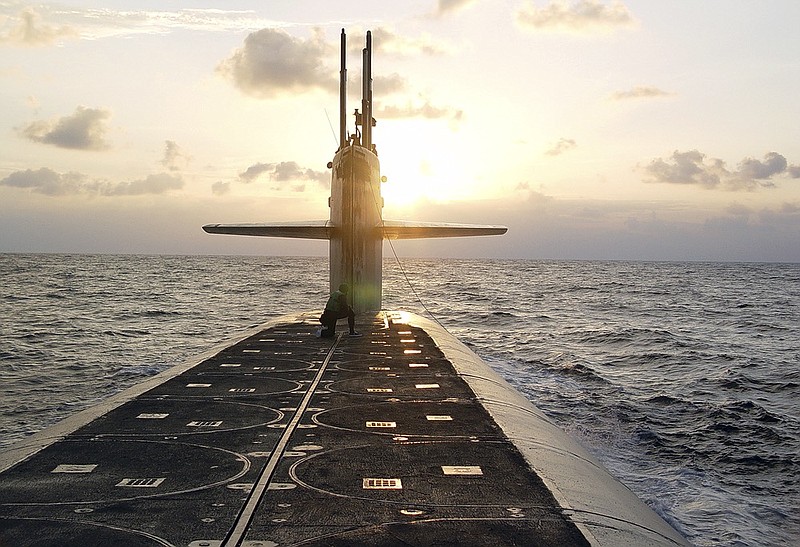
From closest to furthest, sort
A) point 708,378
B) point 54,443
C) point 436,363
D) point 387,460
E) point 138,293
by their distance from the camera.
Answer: point 387,460
point 54,443
point 436,363
point 708,378
point 138,293

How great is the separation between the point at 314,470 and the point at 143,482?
6.58ft

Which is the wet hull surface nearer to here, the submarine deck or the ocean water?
the submarine deck

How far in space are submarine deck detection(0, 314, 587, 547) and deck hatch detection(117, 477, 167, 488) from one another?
0.03 m

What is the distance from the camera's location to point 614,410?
68.1ft

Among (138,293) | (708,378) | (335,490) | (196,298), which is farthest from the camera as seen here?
(138,293)

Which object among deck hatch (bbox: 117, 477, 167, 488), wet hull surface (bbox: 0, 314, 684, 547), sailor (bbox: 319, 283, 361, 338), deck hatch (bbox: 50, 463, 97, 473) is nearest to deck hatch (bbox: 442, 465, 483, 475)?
wet hull surface (bbox: 0, 314, 684, 547)

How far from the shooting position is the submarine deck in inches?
269

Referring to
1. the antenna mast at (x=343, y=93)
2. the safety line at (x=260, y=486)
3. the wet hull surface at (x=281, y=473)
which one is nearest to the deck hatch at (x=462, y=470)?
the wet hull surface at (x=281, y=473)

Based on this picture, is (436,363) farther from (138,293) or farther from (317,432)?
(138,293)

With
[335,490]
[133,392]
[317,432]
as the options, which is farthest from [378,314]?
[335,490]

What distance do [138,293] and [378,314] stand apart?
48.6 meters

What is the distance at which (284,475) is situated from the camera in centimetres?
855

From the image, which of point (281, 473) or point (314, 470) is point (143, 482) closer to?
point (281, 473)

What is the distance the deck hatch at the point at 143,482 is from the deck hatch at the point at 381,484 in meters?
2.40
